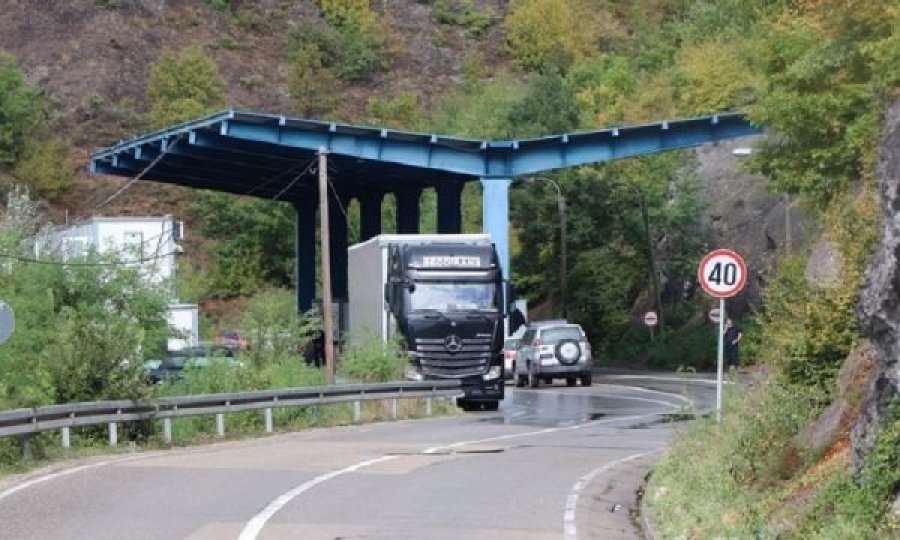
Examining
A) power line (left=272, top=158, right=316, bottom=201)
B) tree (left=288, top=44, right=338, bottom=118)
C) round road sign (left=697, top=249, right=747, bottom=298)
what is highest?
tree (left=288, top=44, right=338, bottom=118)

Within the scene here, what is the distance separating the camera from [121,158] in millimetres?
57312

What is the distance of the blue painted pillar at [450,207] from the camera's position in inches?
2181

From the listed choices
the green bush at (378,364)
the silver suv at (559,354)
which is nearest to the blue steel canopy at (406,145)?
the silver suv at (559,354)

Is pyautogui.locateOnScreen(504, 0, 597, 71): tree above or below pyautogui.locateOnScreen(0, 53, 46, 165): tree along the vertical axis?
above

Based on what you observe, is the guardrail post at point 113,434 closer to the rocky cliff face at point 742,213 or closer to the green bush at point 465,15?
the rocky cliff face at point 742,213

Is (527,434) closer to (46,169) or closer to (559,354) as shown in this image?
(559,354)

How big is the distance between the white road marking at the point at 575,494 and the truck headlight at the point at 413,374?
1311 cm

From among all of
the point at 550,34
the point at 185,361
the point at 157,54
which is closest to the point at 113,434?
the point at 185,361

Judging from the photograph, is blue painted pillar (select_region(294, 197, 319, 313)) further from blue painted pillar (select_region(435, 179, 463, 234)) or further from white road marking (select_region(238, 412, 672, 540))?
white road marking (select_region(238, 412, 672, 540))

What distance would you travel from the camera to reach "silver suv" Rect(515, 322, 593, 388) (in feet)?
161

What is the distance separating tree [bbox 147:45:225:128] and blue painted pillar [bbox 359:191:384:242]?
31443mm

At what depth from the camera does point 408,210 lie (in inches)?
2495

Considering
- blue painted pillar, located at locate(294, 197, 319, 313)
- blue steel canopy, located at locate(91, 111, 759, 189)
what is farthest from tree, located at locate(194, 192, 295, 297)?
blue steel canopy, located at locate(91, 111, 759, 189)

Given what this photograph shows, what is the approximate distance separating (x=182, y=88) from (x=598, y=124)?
29462mm
